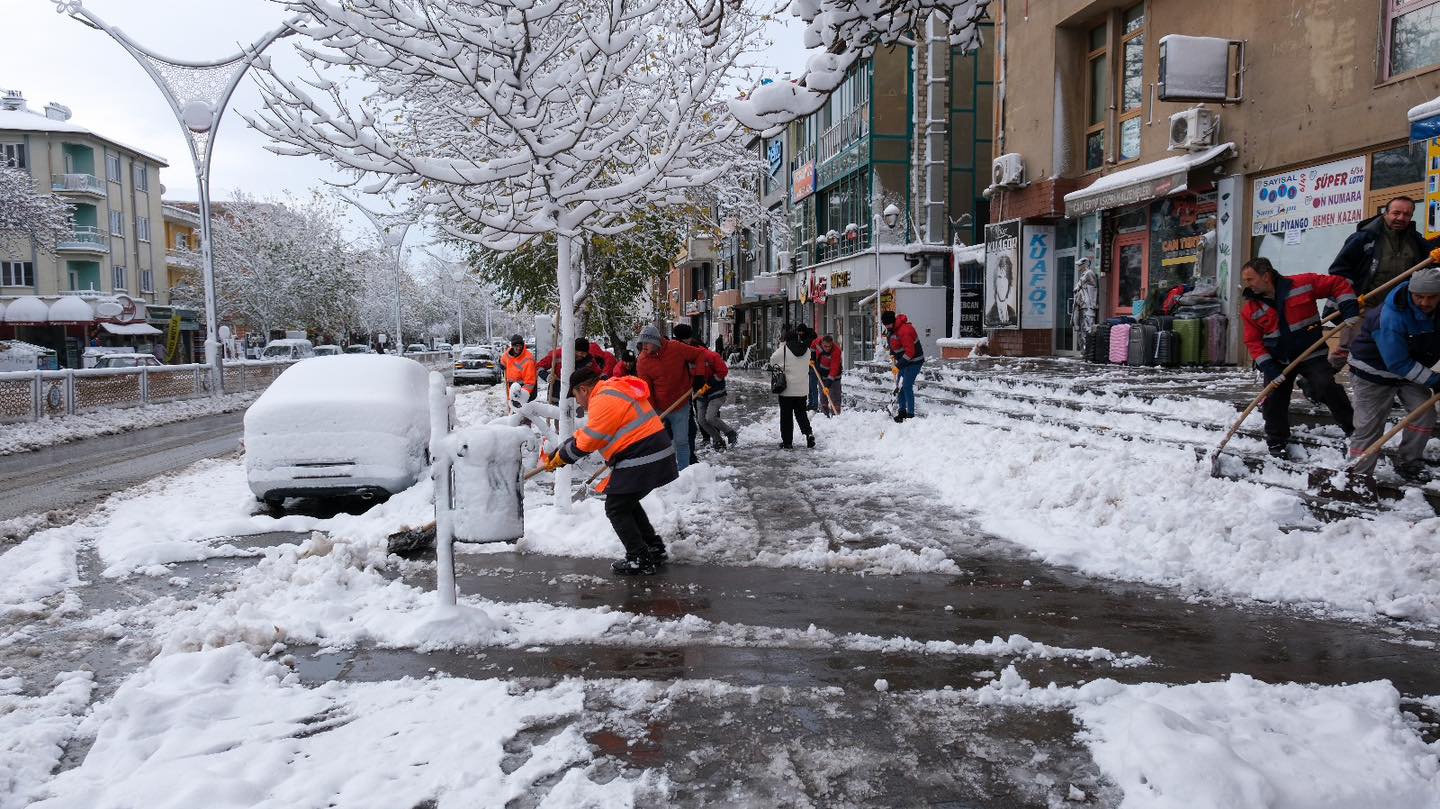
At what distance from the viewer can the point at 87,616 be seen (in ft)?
17.3

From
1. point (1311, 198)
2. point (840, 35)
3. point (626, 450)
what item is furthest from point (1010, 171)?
point (626, 450)

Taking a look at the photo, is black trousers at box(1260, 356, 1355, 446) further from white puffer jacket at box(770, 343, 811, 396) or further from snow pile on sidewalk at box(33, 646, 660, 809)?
white puffer jacket at box(770, 343, 811, 396)

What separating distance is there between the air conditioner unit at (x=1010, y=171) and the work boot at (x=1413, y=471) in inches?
467

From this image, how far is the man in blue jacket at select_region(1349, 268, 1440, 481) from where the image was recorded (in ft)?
18.7

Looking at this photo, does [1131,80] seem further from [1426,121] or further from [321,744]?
[321,744]

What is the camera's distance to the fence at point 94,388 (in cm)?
1609

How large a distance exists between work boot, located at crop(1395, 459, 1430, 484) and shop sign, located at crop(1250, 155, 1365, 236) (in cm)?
576

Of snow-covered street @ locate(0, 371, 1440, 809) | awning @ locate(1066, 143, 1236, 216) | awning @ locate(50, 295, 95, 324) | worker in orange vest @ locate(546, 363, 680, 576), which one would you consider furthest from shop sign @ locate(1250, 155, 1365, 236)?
awning @ locate(50, 295, 95, 324)

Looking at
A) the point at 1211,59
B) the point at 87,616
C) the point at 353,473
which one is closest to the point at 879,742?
the point at 87,616

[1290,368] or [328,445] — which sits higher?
[1290,368]

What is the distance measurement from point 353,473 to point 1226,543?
280 inches

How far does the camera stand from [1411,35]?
9789 millimetres

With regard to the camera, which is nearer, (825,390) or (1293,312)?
(1293,312)

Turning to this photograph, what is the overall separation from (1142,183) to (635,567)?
1041cm
